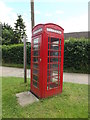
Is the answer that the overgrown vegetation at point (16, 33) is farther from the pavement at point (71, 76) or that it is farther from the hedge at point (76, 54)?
the hedge at point (76, 54)

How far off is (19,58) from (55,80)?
8149mm

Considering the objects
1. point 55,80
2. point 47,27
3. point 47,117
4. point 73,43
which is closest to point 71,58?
point 73,43

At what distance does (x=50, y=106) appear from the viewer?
2824 mm

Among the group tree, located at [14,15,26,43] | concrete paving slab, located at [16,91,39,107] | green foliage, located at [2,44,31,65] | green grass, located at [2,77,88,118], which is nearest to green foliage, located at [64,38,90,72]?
green foliage, located at [2,44,31,65]

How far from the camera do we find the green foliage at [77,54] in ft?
24.3

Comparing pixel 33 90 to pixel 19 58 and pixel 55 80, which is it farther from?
pixel 19 58

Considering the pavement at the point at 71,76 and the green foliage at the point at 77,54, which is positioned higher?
the green foliage at the point at 77,54

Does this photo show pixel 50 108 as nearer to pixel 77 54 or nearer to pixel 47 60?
pixel 47 60

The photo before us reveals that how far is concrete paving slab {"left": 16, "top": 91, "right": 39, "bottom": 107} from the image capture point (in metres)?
3.05

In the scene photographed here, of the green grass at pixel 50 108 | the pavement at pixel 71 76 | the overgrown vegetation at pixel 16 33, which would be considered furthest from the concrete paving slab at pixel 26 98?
the overgrown vegetation at pixel 16 33

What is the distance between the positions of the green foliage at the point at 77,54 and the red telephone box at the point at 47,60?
14.7 ft

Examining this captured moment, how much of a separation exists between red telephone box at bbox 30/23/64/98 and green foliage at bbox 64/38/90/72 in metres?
4.49

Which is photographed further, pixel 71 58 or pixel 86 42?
pixel 71 58

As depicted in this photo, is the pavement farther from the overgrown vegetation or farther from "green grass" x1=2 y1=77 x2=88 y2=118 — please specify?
the overgrown vegetation
